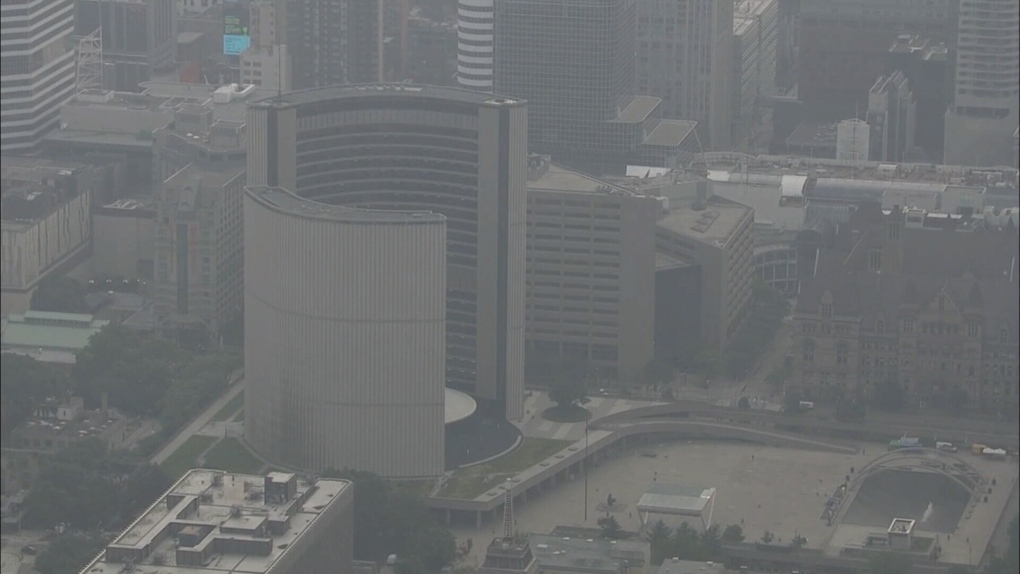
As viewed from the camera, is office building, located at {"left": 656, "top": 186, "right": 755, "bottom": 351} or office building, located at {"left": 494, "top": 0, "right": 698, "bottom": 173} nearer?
office building, located at {"left": 656, "top": 186, "right": 755, "bottom": 351}

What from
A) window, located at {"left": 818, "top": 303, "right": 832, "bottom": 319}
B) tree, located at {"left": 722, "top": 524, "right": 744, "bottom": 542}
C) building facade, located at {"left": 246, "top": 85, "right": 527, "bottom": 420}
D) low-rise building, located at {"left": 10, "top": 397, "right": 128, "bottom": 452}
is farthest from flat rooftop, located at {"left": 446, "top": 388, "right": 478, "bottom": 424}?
window, located at {"left": 818, "top": 303, "right": 832, "bottom": 319}

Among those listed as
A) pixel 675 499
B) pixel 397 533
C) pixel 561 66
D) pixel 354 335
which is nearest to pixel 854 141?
pixel 561 66

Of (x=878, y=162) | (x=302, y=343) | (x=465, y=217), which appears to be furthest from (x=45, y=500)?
(x=878, y=162)

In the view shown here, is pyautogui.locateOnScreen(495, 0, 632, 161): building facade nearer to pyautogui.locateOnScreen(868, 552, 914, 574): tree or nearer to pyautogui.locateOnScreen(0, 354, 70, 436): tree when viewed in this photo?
pyautogui.locateOnScreen(0, 354, 70, 436): tree

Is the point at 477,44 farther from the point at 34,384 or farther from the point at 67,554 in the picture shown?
the point at 67,554

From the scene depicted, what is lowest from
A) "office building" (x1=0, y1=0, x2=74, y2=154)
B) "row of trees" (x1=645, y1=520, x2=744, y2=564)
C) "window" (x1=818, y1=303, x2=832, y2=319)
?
"row of trees" (x1=645, y1=520, x2=744, y2=564)

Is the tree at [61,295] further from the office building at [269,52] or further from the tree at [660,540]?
the office building at [269,52]
